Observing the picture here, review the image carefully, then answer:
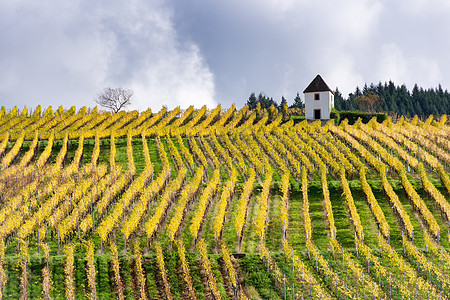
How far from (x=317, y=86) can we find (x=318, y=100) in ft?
5.53

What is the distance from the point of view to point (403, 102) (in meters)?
95.8

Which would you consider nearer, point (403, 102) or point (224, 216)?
point (224, 216)

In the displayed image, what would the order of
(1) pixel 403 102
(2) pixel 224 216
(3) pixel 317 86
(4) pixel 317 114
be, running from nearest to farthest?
1. (2) pixel 224 216
2. (4) pixel 317 114
3. (3) pixel 317 86
4. (1) pixel 403 102

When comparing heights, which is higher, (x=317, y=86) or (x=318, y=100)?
(x=317, y=86)

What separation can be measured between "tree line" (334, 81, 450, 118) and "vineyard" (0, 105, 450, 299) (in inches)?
1997

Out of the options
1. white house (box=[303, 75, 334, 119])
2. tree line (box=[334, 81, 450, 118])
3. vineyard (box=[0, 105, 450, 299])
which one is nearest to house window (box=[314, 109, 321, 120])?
white house (box=[303, 75, 334, 119])

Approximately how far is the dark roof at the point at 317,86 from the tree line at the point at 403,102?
34832 millimetres

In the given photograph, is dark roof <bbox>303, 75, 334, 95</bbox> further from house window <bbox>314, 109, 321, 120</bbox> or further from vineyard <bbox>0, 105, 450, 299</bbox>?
Result: vineyard <bbox>0, 105, 450, 299</bbox>

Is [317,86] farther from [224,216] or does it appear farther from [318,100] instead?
[224,216]

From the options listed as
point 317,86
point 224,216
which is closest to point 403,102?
point 317,86

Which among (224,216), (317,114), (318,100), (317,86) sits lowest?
(224,216)

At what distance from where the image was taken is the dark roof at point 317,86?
51684mm

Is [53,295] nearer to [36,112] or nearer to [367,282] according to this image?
[367,282]

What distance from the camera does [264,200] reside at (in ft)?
79.5
